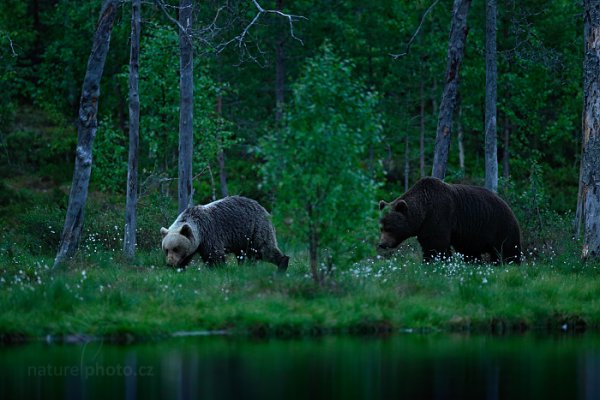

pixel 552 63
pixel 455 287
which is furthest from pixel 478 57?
pixel 455 287

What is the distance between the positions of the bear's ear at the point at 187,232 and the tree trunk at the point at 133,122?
1979 millimetres

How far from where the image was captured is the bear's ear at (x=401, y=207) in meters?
19.8

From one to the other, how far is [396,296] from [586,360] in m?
3.64

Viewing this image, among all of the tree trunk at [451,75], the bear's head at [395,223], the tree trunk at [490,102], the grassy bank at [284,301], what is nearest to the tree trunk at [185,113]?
the bear's head at [395,223]

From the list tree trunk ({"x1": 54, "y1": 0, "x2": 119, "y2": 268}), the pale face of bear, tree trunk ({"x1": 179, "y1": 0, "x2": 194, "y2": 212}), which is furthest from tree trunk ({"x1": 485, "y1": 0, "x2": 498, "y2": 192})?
tree trunk ({"x1": 54, "y1": 0, "x2": 119, "y2": 268})

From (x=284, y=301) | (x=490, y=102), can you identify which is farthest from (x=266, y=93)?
(x=284, y=301)

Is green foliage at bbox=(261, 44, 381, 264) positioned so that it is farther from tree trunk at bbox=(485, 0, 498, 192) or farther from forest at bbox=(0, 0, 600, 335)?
tree trunk at bbox=(485, 0, 498, 192)

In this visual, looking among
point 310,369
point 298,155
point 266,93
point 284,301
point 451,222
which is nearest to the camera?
point 310,369

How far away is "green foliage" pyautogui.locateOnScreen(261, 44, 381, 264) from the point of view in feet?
50.5

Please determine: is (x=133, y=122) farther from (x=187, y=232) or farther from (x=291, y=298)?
(x=291, y=298)

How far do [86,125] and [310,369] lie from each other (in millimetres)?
8377

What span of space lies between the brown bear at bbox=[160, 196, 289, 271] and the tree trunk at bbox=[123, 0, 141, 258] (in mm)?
1489

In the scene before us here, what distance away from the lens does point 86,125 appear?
1830 cm

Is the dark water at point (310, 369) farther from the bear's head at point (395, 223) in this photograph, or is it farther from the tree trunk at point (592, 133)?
the bear's head at point (395, 223)
